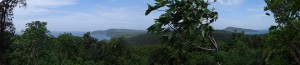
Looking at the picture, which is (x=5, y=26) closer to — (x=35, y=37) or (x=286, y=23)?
(x=35, y=37)

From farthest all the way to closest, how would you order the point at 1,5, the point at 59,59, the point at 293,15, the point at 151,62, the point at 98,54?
the point at 151,62, the point at 98,54, the point at 1,5, the point at 59,59, the point at 293,15

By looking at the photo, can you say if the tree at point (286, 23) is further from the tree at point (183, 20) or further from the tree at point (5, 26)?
the tree at point (5, 26)

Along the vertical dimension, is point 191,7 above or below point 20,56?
above

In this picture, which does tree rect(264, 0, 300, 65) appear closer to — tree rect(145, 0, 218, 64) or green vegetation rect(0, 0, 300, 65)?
green vegetation rect(0, 0, 300, 65)

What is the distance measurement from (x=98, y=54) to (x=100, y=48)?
2.98ft

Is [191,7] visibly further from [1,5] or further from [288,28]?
[1,5]

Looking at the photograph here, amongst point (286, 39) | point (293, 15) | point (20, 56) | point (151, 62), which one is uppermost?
point (293, 15)

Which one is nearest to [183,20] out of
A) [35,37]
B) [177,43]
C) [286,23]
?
[177,43]

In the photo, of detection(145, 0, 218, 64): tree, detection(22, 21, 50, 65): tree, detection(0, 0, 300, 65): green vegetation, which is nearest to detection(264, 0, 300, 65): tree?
detection(0, 0, 300, 65): green vegetation

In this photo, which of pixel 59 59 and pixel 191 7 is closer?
pixel 191 7

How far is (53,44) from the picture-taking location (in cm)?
2238

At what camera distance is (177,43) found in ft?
13.9

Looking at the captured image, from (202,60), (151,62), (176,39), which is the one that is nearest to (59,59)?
(202,60)

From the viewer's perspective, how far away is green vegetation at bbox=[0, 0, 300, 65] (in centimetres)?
402
